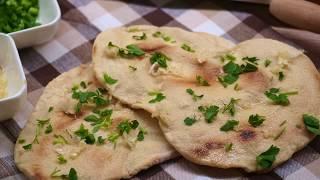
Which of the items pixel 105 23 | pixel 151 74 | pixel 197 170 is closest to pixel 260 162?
pixel 197 170

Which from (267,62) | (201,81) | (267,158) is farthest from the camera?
(267,62)

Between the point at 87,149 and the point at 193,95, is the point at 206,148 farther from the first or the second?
the point at 87,149

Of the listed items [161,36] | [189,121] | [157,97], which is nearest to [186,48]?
[161,36]

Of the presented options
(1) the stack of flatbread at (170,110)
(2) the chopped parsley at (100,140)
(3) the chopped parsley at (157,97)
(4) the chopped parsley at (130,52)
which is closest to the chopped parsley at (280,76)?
(1) the stack of flatbread at (170,110)

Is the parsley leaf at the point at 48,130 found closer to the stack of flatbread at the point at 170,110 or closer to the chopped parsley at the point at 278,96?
the stack of flatbread at the point at 170,110

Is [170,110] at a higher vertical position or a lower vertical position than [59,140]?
higher

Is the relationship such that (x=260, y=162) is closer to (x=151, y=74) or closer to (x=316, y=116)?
(x=316, y=116)
